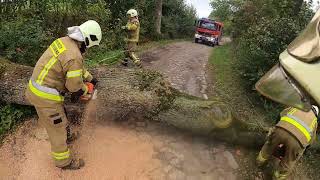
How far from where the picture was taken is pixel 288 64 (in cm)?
119

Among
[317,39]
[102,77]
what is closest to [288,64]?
[317,39]

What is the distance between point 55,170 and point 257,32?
886cm

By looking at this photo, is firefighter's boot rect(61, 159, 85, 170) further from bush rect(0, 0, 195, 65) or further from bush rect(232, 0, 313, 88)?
bush rect(232, 0, 313, 88)

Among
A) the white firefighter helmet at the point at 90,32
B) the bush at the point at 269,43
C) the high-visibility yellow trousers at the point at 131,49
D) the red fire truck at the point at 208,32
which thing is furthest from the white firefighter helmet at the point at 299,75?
the red fire truck at the point at 208,32

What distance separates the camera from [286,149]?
5.47 metres

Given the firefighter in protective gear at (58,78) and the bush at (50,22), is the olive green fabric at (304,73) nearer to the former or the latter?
the firefighter in protective gear at (58,78)

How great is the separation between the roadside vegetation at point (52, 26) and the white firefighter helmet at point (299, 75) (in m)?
5.61

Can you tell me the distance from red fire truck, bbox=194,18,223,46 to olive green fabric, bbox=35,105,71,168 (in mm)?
21371

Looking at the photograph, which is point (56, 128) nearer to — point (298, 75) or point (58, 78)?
point (58, 78)

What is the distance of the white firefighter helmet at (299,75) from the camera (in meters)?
1.15

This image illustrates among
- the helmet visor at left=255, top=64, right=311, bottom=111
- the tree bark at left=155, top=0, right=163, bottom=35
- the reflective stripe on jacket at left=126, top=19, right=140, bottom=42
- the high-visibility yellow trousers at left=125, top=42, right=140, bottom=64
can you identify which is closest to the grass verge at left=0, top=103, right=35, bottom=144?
the reflective stripe on jacket at left=126, top=19, right=140, bottom=42

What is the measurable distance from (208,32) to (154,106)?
20497mm

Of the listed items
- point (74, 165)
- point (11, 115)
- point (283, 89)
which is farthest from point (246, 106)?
point (283, 89)

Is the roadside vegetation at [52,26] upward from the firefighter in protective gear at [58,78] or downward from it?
downward
